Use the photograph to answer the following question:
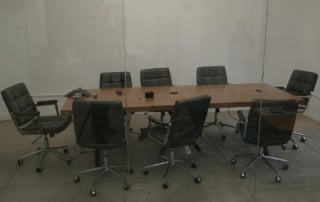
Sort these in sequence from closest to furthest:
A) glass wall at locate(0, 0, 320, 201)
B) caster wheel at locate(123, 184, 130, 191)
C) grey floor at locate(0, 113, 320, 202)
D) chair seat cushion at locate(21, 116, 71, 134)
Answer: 1. grey floor at locate(0, 113, 320, 202)
2. caster wheel at locate(123, 184, 130, 191)
3. chair seat cushion at locate(21, 116, 71, 134)
4. glass wall at locate(0, 0, 320, 201)

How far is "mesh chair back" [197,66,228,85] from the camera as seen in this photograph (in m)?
4.86

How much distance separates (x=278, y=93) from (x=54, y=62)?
349 centimetres

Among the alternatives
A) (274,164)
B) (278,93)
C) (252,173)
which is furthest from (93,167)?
(278,93)

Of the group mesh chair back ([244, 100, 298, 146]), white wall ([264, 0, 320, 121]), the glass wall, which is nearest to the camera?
mesh chair back ([244, 100, 298, 146])

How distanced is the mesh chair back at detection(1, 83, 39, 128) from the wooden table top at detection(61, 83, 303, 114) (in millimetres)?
502

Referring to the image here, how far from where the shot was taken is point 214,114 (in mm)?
4918

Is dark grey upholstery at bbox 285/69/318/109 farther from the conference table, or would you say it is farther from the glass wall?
the conference table

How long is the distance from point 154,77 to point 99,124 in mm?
1838

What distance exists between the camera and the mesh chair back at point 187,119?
3.06 m

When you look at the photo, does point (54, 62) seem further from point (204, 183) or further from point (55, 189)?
point (204, 183)

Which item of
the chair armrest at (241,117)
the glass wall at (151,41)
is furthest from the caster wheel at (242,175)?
the glass wall at (151,41)

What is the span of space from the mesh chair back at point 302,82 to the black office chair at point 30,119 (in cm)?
309

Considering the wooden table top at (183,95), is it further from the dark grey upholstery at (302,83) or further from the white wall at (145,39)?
the white wall at (145,39)

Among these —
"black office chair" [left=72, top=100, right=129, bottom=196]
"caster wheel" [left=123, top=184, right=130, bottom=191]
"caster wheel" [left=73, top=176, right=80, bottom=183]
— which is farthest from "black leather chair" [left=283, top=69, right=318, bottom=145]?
"caster wheel" [left=73, top=176, right=80, bottom=183]
